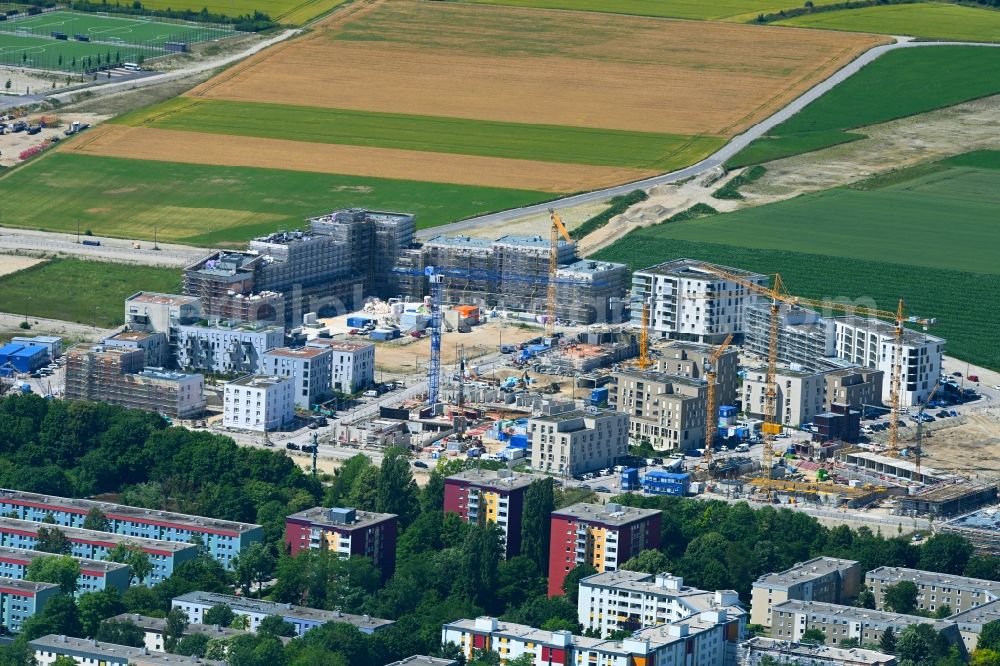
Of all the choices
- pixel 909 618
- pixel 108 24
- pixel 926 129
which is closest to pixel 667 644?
pixel 909 618

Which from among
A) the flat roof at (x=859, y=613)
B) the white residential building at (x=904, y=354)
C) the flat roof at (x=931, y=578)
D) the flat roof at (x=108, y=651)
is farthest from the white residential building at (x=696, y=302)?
the flat roof at (x=108, y=651)

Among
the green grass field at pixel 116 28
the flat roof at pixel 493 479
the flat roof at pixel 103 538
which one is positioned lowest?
the flat roof at pixel 103 538

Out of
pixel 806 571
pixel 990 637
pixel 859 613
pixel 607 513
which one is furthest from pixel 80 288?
pixel 990 637

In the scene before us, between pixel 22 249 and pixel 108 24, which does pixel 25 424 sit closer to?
pixel 22 249

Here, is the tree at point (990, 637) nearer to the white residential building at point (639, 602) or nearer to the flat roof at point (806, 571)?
the flat roof at point (806, 571)

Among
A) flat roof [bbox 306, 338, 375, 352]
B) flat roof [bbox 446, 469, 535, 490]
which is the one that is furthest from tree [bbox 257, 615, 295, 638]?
flat roof [bbox 306, 338, 375, 352]

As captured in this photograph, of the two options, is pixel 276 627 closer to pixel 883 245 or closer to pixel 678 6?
pixel 883 245

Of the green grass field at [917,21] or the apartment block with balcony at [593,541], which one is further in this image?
the green grass field at [917,21]
